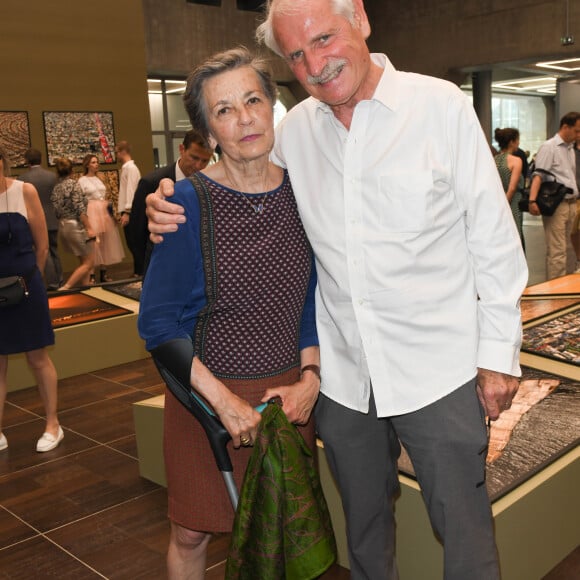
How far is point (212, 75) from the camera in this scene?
181 cm

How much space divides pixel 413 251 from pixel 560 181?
6.11 m

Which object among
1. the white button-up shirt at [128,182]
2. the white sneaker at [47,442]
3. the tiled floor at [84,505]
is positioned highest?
the white button-up shirt at [128,182]

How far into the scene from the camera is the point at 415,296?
1803 mm

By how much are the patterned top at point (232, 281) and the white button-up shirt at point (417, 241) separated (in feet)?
0.32

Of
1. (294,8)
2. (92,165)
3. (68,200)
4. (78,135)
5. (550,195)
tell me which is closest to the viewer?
(294,8)

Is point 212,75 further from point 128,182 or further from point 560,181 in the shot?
point 128,182

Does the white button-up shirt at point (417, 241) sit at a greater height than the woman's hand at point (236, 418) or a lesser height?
greater

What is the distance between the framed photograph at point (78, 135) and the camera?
36.9ft

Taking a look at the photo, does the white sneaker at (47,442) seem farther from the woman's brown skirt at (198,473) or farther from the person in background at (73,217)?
the person in background at (73,217)

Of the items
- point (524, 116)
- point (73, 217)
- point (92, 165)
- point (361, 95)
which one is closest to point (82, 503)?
point (361, 95)

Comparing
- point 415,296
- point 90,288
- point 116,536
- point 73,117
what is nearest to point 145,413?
point 116,536

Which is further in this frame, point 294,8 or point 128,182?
point 128,182

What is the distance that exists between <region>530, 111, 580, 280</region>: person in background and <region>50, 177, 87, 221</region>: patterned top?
194 inches

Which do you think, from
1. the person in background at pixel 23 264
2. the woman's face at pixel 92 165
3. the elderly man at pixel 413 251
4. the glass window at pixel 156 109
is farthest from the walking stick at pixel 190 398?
the glass window at pixel 156 109
